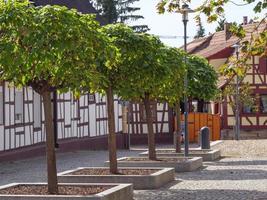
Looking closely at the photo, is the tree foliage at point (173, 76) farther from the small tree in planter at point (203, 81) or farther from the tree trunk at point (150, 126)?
the small tree in planter at point (203, 81)

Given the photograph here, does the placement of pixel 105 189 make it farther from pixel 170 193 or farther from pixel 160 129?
pixel 160 129

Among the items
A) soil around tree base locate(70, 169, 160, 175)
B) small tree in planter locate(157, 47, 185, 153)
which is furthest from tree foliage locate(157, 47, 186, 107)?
soil around tree base locate(70, 169, 160, 175)

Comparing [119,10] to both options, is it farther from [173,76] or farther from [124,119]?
[173,76]

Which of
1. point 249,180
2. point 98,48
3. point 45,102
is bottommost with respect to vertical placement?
point 249,180

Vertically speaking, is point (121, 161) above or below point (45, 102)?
below

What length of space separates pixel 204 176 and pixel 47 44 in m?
8.58

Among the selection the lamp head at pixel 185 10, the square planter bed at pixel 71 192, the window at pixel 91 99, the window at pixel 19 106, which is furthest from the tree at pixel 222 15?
the window at pixel 91 99

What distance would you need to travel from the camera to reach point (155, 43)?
17.1 m

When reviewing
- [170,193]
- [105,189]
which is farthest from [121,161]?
[105,189]

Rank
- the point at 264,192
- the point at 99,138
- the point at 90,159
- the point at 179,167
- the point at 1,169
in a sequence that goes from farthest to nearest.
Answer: the point at 99,138, the point at 90,159, the point at 1,169, the point at 179,167, the point at 264,192

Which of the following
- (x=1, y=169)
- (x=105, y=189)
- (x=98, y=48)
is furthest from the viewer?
(x=1, y=169)

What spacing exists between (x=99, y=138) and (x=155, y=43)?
1751 cm

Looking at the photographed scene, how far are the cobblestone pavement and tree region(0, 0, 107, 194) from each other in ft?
10.9

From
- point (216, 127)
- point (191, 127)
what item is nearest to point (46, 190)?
point (191, 127)
